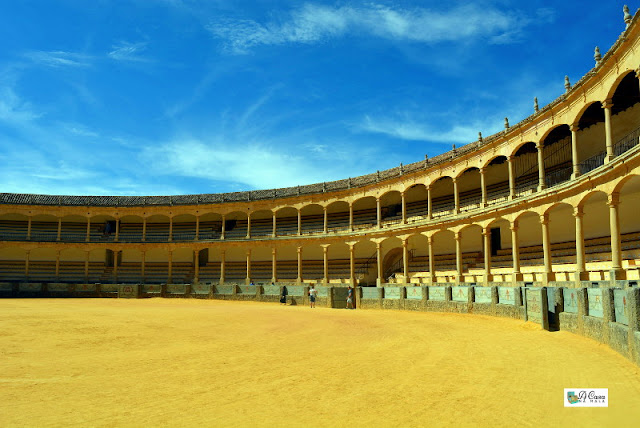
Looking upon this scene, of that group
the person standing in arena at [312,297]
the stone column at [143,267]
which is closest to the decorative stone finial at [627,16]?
the person standing in arena at [312,297]

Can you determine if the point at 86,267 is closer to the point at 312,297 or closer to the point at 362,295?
the point at 312,297

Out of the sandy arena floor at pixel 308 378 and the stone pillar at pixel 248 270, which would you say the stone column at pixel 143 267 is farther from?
the sandy arena floor at pixel 308 378

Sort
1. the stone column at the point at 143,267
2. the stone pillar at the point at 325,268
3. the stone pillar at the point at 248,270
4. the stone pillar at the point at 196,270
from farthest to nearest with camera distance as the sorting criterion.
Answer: the stone column at the point at 143,267
the stone pillar at the point at 196,270
the stone pillar at the point at 248,270
the stone pillar at the point at 325,268

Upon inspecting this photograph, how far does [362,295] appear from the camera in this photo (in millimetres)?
27812

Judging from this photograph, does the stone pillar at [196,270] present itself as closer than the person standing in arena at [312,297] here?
No

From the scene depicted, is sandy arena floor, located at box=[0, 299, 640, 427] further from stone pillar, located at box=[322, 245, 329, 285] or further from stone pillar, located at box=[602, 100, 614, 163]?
stone pillar, located at box=[322, 245, 329, 285]

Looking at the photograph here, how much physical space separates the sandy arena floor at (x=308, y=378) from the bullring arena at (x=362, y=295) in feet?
0.18

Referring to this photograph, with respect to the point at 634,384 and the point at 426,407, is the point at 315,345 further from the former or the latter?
the point at 634,384

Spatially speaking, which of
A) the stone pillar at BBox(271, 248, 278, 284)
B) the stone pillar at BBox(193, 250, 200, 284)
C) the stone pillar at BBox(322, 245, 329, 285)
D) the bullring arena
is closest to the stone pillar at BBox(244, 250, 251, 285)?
the bullring arena

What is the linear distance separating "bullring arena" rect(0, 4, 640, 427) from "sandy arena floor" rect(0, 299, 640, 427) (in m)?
0.05

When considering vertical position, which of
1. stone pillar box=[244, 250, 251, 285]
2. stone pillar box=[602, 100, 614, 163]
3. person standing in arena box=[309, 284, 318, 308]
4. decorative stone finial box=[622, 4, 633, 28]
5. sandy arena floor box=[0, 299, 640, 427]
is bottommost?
sandy arena floor box=[0, 299, 640, 427]

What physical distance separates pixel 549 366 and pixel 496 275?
2077 centimetres

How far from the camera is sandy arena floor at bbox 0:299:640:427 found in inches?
247

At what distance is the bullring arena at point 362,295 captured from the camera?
7.07 m
